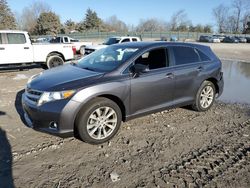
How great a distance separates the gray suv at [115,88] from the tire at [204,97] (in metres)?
0.02

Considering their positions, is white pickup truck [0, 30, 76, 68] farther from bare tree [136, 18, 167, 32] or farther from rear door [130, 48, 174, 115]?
bare tree [136, 18, 167, 32]

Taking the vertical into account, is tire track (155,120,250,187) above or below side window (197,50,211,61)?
below

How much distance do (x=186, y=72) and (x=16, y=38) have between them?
873 centimetres

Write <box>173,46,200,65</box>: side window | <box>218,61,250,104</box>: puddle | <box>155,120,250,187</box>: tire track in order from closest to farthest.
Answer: <box>155,120,250,187</box>: tire track, <box>173,46,200,65</box>: side window, <box>218,61,250,104</box>: puddle

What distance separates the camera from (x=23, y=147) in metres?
4.17

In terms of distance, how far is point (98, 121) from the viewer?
169 inches

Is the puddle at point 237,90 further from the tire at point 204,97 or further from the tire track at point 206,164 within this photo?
the tire track at point 206,164

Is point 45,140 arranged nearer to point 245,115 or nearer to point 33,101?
point 33,101

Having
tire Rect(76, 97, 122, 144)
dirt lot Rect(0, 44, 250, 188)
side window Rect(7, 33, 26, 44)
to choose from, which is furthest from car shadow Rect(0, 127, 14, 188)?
side window Rect(7, 33, 26, 44)

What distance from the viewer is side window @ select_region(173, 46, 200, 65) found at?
212 inches

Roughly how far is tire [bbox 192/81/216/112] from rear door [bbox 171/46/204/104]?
18 centimetres

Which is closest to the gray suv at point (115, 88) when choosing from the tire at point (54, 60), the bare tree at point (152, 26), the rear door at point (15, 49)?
the rear door at point (15, 49)

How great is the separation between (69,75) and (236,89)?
6365 millimetres

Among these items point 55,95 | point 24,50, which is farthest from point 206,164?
point 24,50
